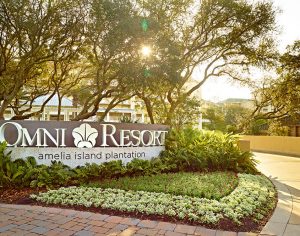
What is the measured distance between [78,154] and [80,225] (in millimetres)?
3682

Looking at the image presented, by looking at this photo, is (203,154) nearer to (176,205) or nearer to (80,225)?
(176,205)

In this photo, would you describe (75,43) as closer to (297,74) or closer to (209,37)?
(209,37)

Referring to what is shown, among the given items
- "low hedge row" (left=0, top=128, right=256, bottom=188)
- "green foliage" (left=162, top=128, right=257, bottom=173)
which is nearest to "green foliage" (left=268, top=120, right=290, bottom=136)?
"low hedge row" (left=0, top=128, right=256, bottom=188)

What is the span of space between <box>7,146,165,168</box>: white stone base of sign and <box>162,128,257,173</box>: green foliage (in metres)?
1.21

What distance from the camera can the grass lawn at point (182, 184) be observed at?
20.8 ft

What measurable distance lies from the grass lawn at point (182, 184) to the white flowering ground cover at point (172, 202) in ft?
0.90

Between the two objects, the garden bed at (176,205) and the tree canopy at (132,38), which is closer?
the garden bed at (176,205)

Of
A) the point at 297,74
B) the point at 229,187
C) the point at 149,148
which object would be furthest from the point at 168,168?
the point at 297,74

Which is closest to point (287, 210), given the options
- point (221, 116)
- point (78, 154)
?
point (78, 154)

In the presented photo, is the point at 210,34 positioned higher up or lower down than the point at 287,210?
higher up

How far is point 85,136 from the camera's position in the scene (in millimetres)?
8297

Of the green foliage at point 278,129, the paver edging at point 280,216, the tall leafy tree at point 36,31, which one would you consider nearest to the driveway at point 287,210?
the paver edging at point 280,216

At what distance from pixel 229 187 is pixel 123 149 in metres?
3.25

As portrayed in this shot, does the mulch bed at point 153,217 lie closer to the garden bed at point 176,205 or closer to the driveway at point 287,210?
the garden bed at point 176,205
